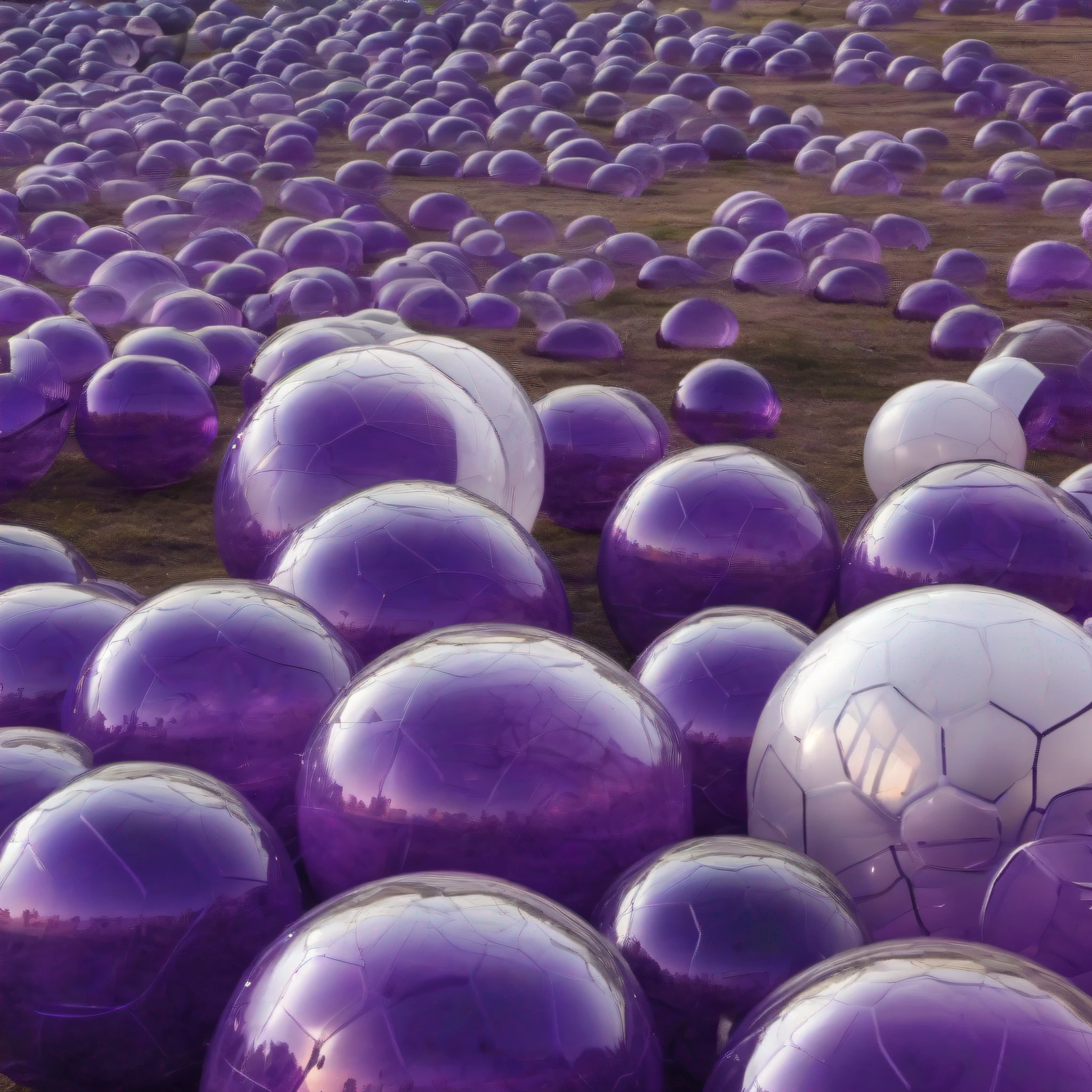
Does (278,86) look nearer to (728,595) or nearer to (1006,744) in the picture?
(728,595)

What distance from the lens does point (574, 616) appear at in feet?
16.9

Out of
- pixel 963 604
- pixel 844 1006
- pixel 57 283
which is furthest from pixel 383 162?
pixel 844 1006

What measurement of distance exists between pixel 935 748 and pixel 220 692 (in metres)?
1.56

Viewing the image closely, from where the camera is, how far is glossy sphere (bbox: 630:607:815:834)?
3535 mm

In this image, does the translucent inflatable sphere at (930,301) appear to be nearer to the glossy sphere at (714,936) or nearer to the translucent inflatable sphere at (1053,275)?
the translucent inflatable sphere at (1053,275)

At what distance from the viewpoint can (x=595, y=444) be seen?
5.42 meters

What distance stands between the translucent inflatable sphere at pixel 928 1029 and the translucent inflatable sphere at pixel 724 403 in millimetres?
4399

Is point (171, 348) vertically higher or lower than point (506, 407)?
lower

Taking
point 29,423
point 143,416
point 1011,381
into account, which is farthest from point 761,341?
point 29,423

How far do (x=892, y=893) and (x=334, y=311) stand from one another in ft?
17.9

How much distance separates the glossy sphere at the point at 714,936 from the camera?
2.59 m

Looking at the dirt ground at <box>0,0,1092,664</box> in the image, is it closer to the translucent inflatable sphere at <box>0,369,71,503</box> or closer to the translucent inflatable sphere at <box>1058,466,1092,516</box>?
the translucent inflatable sphere at <box>0,369,71,503</box>

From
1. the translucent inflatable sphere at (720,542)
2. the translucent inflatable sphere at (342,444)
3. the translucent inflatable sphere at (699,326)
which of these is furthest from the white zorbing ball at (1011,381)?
the translucent inflatable sphere at (342,444)

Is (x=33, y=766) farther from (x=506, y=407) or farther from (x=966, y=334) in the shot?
(x=966, y=334)
